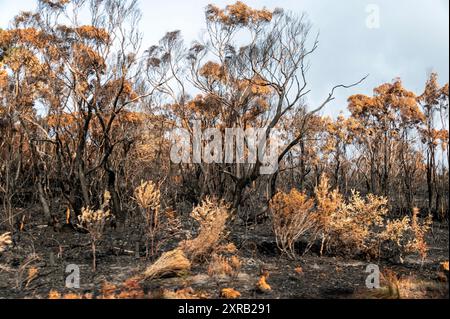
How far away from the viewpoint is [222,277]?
24.0 ft

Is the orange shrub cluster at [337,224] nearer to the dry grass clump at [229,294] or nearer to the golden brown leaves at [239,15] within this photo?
the dry grass clump at [229,294]

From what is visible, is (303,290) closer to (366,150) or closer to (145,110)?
(145,110)

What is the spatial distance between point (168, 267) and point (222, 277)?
880mm

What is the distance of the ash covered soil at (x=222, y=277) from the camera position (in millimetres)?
6562

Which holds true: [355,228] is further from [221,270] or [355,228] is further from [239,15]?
[239,15]

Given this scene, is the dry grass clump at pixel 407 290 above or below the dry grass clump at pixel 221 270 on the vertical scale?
below

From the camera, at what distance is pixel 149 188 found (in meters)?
8.59

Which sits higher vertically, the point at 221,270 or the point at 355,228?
the point at 355,228

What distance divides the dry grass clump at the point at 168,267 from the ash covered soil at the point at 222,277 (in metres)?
0.12

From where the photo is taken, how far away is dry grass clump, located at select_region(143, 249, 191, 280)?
713cm

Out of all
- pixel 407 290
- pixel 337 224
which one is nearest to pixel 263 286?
pixel 407 290

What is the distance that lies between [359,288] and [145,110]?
1458 cm

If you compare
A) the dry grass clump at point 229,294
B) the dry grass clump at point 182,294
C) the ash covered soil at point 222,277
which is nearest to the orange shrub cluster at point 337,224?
the ash covered soil at point 222,277

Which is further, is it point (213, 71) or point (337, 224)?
point (213, 71)
